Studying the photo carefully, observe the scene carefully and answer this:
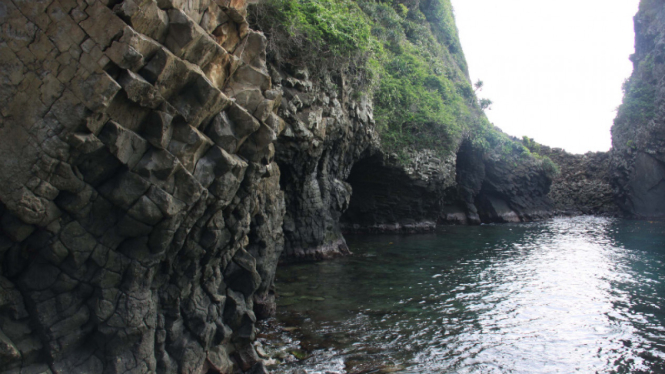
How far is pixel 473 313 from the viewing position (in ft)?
38.0

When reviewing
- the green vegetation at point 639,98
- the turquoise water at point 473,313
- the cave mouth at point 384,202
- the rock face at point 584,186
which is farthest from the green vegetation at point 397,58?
the rock face at point 584,186

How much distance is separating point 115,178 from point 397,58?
25823 mm

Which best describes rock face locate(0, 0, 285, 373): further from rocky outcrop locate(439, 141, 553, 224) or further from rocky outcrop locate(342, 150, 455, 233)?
rocky outcrop locate(439, 141, 553, 224)

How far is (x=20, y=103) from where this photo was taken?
218 inches

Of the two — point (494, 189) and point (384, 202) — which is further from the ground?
point (494, 189)

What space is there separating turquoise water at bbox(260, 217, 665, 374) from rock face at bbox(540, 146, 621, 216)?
2821 centimetres

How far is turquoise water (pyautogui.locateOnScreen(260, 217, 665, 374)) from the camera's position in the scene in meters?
8.60


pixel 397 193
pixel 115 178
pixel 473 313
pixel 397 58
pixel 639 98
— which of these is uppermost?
pixel 397 58

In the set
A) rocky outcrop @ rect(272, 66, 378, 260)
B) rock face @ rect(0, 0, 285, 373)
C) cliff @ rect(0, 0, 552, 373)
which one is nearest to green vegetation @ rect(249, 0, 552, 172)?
rocky outcrop @ rect(272, 66, 378, 260)

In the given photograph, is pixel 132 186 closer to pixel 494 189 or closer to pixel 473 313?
pixel 473 313

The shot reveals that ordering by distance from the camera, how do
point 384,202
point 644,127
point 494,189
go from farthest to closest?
point 644,127 < point 494,189 < point 384,202

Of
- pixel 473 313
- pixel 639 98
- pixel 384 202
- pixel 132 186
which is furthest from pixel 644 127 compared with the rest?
pixel 132 186

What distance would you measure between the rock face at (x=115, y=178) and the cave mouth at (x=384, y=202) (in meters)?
20.3

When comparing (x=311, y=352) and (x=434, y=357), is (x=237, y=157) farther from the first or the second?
(x=434, y=357)
